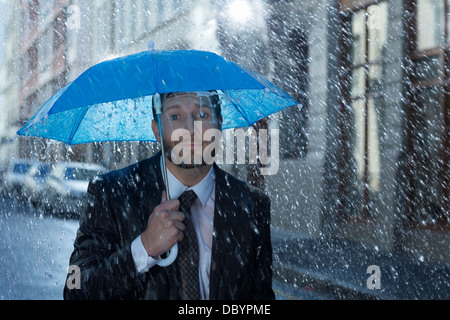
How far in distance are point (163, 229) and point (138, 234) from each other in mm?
235

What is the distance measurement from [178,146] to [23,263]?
22.4 ft

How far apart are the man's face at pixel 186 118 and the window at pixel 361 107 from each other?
8519 millimetres

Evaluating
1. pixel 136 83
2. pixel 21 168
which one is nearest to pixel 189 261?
pixel 136 83

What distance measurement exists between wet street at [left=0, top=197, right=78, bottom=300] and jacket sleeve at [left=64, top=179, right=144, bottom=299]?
172 inches

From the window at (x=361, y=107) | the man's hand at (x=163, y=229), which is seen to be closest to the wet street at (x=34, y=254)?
the man's hand at (x=163, y=229)

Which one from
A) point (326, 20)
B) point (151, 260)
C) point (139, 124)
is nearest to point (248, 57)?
point (326, 20)

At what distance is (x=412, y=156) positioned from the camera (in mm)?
9969

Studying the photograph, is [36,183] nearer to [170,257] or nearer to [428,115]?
[428,115]

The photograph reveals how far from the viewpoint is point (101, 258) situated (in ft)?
7.70

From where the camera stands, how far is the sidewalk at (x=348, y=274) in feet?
21.1

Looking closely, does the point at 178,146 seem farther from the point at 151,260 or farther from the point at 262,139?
the point at 262,139

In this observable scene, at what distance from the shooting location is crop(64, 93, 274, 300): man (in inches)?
88.6

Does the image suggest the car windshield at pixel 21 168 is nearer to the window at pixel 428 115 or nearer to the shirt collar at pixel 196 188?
the window at pixel 428 115

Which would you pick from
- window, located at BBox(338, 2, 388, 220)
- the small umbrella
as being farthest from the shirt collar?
window, located at BBox(338, 2, 388, 220)
